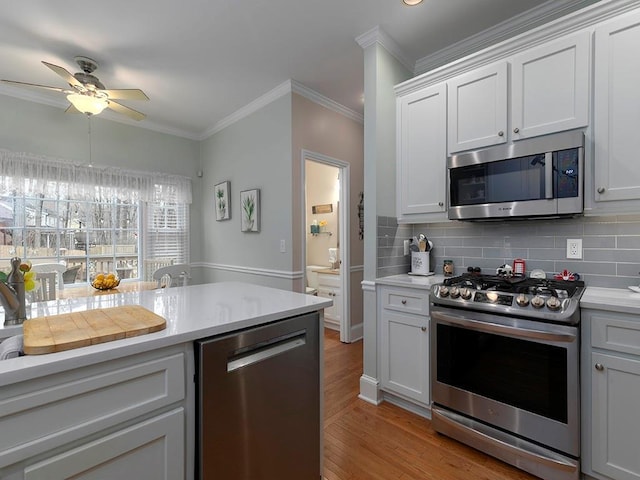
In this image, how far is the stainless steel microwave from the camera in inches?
68.6

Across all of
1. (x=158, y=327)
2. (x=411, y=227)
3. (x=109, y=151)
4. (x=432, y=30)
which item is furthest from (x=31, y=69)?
(x=411, y=227)

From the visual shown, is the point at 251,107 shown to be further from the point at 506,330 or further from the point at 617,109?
the point at 506,330

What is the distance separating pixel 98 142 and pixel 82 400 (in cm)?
392

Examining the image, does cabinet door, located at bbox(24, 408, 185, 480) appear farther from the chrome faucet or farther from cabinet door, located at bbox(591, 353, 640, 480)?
cabinet door, located at bbox(591, 353, 640, 480)

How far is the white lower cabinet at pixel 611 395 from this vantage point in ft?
4.59

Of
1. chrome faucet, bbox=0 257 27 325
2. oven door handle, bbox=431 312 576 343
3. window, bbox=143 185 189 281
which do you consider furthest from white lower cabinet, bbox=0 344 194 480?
window, bbox=143 185 189 281

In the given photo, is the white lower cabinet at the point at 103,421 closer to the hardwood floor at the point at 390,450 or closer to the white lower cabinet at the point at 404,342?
the hardwood floor at the point at 390,450

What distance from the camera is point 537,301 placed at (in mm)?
1581

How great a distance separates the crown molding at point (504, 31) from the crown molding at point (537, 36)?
6 centimetres

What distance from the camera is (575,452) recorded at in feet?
4.95

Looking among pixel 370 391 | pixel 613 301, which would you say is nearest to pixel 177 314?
pixel 370 391

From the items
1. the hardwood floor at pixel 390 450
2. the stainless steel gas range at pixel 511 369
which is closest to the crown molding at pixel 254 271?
the hardwood floor at pixel 390 450

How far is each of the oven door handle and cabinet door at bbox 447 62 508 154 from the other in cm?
117

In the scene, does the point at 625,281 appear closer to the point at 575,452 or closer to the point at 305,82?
the point at 575,452
